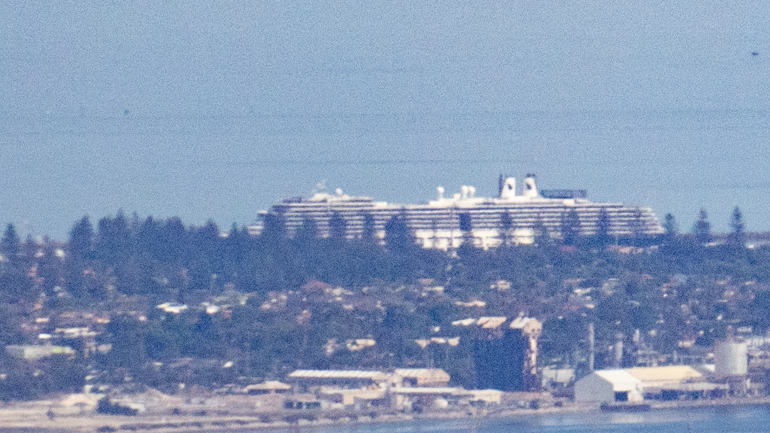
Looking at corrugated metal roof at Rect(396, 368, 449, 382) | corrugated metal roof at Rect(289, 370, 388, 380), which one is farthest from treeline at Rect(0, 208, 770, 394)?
corrugated metal roof at Rect(289, 370, 388, 380)

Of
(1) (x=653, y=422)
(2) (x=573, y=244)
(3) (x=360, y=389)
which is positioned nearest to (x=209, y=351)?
(3) (x=360, y=389)

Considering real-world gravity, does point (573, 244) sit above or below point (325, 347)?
above

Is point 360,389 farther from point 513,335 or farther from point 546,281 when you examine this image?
point 546,281

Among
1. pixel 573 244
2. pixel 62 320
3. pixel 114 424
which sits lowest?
pixel 114 424

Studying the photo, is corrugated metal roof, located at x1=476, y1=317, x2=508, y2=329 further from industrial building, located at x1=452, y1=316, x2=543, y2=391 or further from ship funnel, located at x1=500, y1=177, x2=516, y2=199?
ship funnel, located at x1=500, y1=177, x2=516, y2=199

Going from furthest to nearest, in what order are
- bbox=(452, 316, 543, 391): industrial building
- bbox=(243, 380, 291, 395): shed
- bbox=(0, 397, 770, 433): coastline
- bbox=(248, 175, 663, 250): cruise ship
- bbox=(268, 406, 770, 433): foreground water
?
bbox=(248, 175, 663, 250): cruise ship → bbox=(452, 316, 543, 391): industrial building → bbox=(243, 380, 291, 395): shed → bbox=(268, 406, 770, 433): foreground water → bbox=(0, 397, 770, 433): coastline

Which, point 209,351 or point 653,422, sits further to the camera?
point 209,351

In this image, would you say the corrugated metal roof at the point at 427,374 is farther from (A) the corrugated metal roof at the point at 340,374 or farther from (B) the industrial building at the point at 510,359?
(B) the industrial building at the point at 510,359
